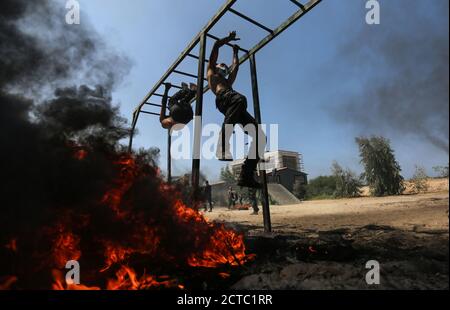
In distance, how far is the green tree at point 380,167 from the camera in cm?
2323

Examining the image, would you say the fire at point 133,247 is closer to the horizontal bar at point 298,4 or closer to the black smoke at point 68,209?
the black smoke at point 68,209

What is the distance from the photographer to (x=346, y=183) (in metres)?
27.8

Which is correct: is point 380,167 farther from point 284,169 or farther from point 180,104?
point 180,104

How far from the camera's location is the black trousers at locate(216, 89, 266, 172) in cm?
541

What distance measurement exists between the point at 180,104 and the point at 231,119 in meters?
3.65

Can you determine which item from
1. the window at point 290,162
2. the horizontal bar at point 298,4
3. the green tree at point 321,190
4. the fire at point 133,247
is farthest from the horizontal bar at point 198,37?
the window at point 290,162

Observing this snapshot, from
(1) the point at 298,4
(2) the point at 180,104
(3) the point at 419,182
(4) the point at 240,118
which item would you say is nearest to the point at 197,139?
(4) the point at 240,118

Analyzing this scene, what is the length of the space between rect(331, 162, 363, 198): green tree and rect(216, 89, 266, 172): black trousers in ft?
79.3

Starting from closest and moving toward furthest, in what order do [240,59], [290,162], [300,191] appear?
[240,59], [300,191], [290,162]

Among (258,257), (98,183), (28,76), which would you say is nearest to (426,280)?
(258,257)

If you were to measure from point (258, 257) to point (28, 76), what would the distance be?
15.5 feet

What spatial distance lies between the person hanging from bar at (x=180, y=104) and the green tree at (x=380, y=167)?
812 inches

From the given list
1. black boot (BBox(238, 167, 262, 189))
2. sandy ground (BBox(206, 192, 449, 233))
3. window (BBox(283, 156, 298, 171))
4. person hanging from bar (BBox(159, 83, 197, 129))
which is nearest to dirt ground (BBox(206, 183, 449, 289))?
sandy ground (BBox(206, 192, 449, 233))
